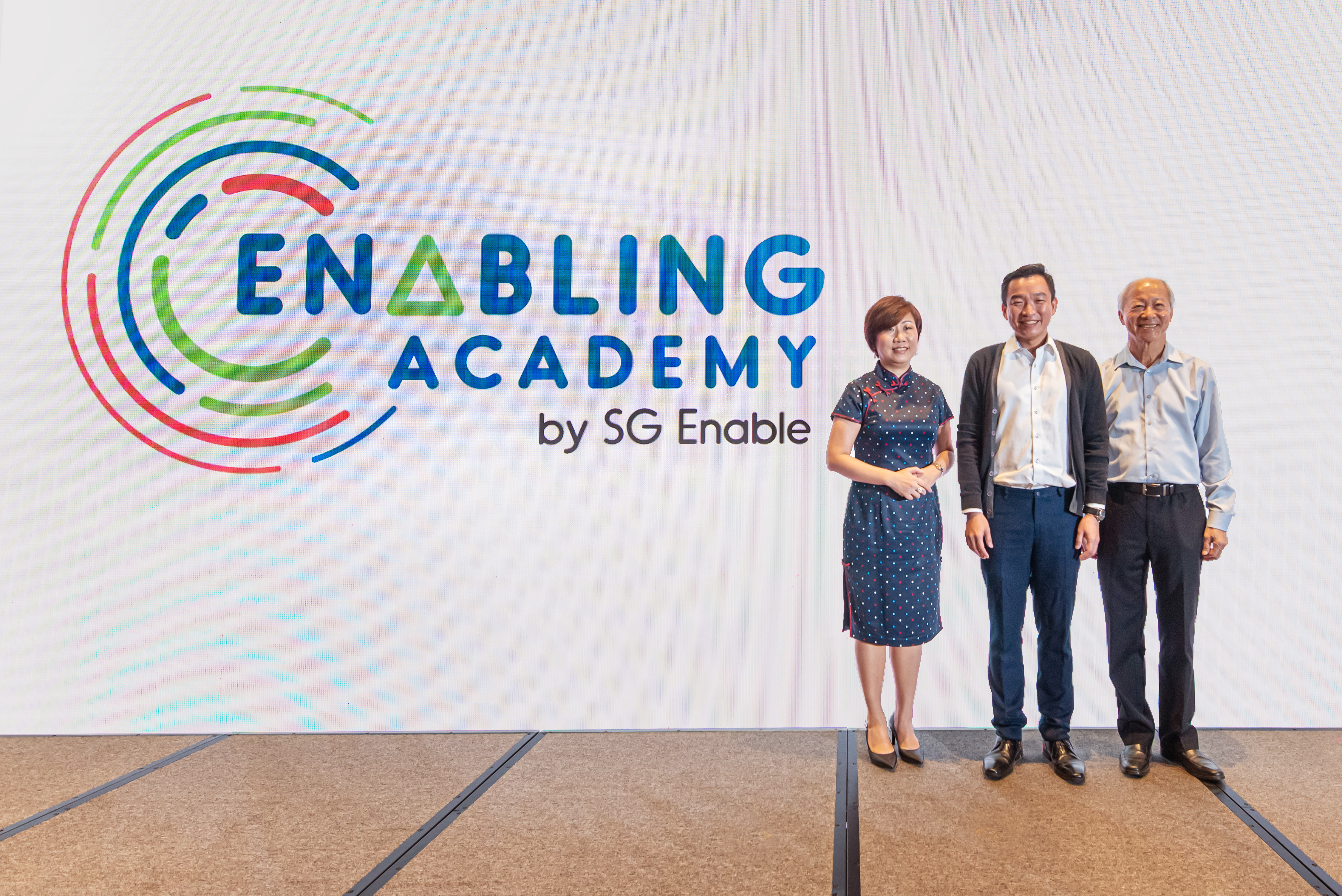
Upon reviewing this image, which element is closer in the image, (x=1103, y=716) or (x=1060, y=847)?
(x=1060, y=847)

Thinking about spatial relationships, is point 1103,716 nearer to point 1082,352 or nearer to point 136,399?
point 1082,352

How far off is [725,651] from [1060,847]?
1.31 metres

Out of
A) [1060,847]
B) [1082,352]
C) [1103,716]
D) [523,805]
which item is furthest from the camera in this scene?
[1103,716]

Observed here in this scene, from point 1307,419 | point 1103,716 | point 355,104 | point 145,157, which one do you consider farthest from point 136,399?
point 1307,419

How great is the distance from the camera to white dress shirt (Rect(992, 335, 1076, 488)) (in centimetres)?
250

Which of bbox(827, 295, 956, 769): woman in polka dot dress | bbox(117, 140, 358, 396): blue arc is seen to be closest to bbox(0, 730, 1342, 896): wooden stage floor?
bbox(827, 295, 956, 769): woman in polka dot dress

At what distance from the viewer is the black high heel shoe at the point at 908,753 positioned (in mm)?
2625

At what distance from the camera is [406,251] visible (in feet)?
10.4

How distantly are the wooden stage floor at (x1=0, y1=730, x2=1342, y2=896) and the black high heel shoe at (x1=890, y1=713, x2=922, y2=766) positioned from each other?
42 mm

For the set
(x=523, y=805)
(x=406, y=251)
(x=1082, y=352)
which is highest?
(x=406, y=251)

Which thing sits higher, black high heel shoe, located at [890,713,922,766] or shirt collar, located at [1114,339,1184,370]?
shirt collar, located at [1114,339,1184,370]

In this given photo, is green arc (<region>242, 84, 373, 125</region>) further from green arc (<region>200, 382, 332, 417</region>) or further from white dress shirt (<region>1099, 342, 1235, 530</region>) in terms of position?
white dress shirt (<region>1099, 342, 1235, 530</region>)

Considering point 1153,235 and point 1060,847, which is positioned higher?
point 1153,235

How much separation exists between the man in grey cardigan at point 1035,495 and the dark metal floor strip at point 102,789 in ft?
8.58
